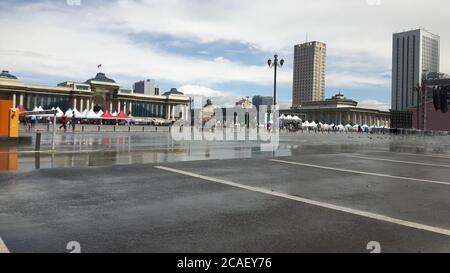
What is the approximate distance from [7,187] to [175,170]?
4.67 meters

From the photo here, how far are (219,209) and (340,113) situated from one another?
7041 inches

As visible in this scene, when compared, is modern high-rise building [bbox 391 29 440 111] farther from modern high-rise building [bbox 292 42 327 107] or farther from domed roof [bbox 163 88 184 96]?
domed roof [bbox 163 88 184 96]

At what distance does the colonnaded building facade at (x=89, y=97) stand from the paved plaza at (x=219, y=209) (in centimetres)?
12389

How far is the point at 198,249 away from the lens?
4.95 meters

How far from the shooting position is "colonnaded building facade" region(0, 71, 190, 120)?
14188 cm

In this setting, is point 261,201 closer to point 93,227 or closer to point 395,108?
point 93,227

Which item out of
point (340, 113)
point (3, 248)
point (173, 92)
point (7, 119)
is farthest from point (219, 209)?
point (173, 92)

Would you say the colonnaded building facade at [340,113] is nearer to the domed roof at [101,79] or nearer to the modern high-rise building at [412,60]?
the modern high-rise building at [412,60]

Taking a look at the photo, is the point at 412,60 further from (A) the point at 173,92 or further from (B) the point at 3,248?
(A) the point at 173,92

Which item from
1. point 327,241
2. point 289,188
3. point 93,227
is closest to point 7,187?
point 93,227

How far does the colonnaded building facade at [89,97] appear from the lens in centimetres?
14188

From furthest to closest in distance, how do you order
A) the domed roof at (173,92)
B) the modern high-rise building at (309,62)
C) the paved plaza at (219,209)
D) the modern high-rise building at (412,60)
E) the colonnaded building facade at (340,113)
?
the domed roof at (173,92) < the colonnaded building facade at (340,113) < the modern high-rise building at (309,62) < the modern high-rise building at (412,60) < the paved plaza at (219,209)

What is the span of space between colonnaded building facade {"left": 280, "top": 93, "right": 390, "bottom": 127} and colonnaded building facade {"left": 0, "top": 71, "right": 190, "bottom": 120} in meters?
50.8

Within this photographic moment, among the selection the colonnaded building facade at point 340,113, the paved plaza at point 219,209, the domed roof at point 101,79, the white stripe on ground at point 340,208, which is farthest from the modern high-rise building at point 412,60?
the domed roof at point 101,79
